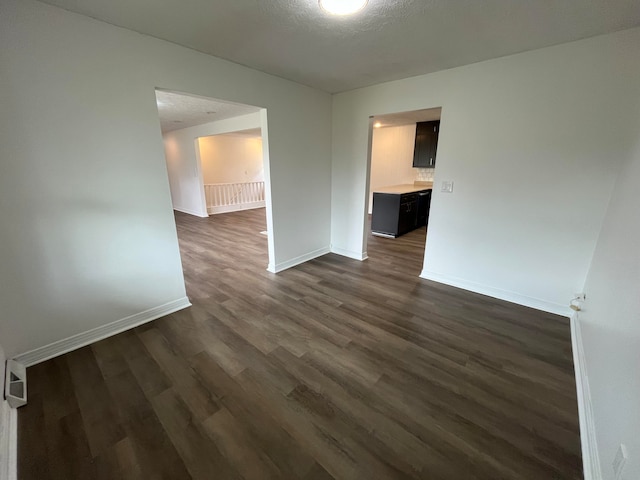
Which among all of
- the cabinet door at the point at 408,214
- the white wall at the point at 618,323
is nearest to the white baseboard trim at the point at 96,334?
the white wall at the point at 618,323

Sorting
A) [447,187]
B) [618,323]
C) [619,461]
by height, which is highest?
[447,187]

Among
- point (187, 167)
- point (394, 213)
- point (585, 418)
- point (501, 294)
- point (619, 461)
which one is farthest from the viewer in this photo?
point (187, 167)

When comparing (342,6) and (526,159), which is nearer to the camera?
(342,6)

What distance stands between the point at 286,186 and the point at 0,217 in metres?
2.40

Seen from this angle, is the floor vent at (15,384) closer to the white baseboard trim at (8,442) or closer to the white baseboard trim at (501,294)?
the white baseboard trim at (8,442)

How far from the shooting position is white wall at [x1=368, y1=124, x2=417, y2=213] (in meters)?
6.69

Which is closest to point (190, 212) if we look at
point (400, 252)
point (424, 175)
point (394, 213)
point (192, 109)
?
point (192, 109)

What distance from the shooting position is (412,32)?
6.37ft

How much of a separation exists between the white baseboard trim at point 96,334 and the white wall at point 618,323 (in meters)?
3.01

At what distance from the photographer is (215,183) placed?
7.91 metres

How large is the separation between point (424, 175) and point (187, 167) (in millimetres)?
6295

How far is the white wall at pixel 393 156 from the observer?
21.9ft

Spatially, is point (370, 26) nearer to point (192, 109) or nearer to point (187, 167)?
point (192, 109)

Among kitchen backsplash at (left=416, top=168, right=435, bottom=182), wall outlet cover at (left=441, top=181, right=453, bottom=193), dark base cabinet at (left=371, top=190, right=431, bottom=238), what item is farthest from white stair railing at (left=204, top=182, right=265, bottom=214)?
wall outlet cover at (left=441, top=181, right=453, bottom=193)
